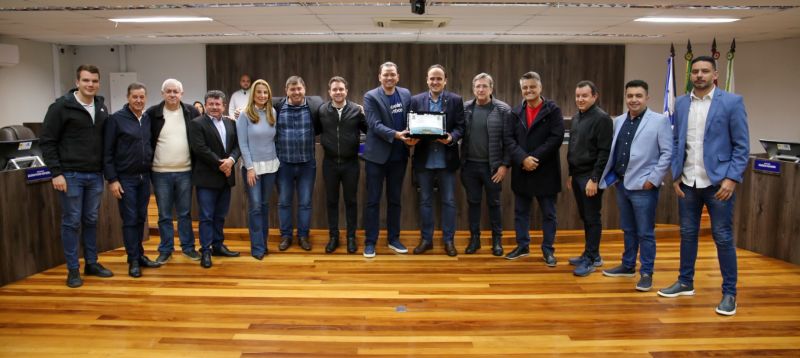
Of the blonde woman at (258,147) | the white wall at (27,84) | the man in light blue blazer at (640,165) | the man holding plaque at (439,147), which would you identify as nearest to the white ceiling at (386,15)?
the white wall at (27,84)

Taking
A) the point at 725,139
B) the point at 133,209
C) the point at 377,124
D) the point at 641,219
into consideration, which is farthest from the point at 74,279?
the point at 725,139

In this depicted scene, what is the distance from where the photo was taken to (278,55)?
416 inches

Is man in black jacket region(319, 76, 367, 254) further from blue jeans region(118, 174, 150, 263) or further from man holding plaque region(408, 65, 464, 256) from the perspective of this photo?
blue jeans region(118, 174, 150, 263)

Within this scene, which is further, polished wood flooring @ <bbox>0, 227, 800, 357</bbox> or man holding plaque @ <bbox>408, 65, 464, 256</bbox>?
man holding plaque @ <bbox>408, 65, 464, 256</bbox>

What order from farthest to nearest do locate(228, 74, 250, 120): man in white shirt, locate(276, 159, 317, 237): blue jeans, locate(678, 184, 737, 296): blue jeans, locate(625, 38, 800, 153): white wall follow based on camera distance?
locate(228, 74, 250, 120): man in white shirt → locate(625, 38, 800, 153): white wall → locate(276, 159, 317, 237): blue jeans → locate(678, 184, 737, 296): blue jeans

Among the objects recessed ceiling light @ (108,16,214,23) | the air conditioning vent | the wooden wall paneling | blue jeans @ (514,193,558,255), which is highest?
recessed ceiling light @ (108,16,214,23)

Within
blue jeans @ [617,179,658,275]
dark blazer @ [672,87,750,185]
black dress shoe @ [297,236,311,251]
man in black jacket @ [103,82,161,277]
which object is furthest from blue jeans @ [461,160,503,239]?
man in black jacket @ [103,82,161,277]

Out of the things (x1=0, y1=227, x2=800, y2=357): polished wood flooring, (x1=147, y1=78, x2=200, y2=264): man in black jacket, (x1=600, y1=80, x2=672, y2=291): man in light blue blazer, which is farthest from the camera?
(x1=147, y1=78, x2=200, y2=264): man in black jacket

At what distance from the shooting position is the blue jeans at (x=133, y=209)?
4.40 metres

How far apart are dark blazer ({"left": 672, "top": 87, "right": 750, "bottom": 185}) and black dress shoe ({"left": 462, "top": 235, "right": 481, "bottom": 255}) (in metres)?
2.05

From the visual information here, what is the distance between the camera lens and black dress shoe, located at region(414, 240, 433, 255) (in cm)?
511

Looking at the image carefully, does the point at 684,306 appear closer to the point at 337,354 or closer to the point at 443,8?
the point at 337,354

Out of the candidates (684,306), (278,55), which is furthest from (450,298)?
(278,55)

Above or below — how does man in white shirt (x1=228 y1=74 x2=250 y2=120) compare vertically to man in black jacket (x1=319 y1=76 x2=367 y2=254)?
above
